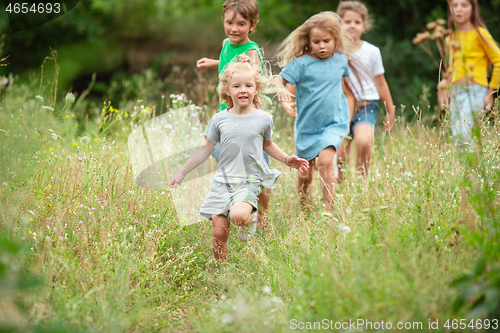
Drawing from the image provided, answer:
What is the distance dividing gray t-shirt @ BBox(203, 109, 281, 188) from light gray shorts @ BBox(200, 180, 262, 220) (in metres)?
0.04

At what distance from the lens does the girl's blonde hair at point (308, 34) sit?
157 inches

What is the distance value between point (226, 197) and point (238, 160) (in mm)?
274

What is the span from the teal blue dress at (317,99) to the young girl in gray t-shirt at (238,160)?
0.85 m

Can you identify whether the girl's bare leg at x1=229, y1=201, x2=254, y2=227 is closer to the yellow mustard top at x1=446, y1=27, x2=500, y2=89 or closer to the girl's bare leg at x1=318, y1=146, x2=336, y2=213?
the girl's bare leg at x1=318, y1=146, x2=336, y2=213

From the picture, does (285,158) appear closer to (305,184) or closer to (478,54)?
(305,184)

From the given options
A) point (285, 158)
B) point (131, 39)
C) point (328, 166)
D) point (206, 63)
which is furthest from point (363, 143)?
point (131, 39)

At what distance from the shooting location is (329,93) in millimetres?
4082

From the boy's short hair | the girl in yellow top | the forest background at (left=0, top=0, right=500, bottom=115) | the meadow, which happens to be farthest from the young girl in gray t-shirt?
the forest background at (left=0, top=0, right=500, bottom=115)

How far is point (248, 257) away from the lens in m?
3.38

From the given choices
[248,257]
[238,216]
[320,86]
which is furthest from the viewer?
[320,86]

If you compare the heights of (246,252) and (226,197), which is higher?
(226,197)

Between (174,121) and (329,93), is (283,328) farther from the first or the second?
(174,121)

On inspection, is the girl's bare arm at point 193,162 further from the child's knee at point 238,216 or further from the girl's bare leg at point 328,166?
the girl's bare leg at point 328,166

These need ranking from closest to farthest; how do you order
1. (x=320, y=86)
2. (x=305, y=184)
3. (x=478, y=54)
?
(x=320, y=86) → (x=305, y=184) → (x=478, y=54)
